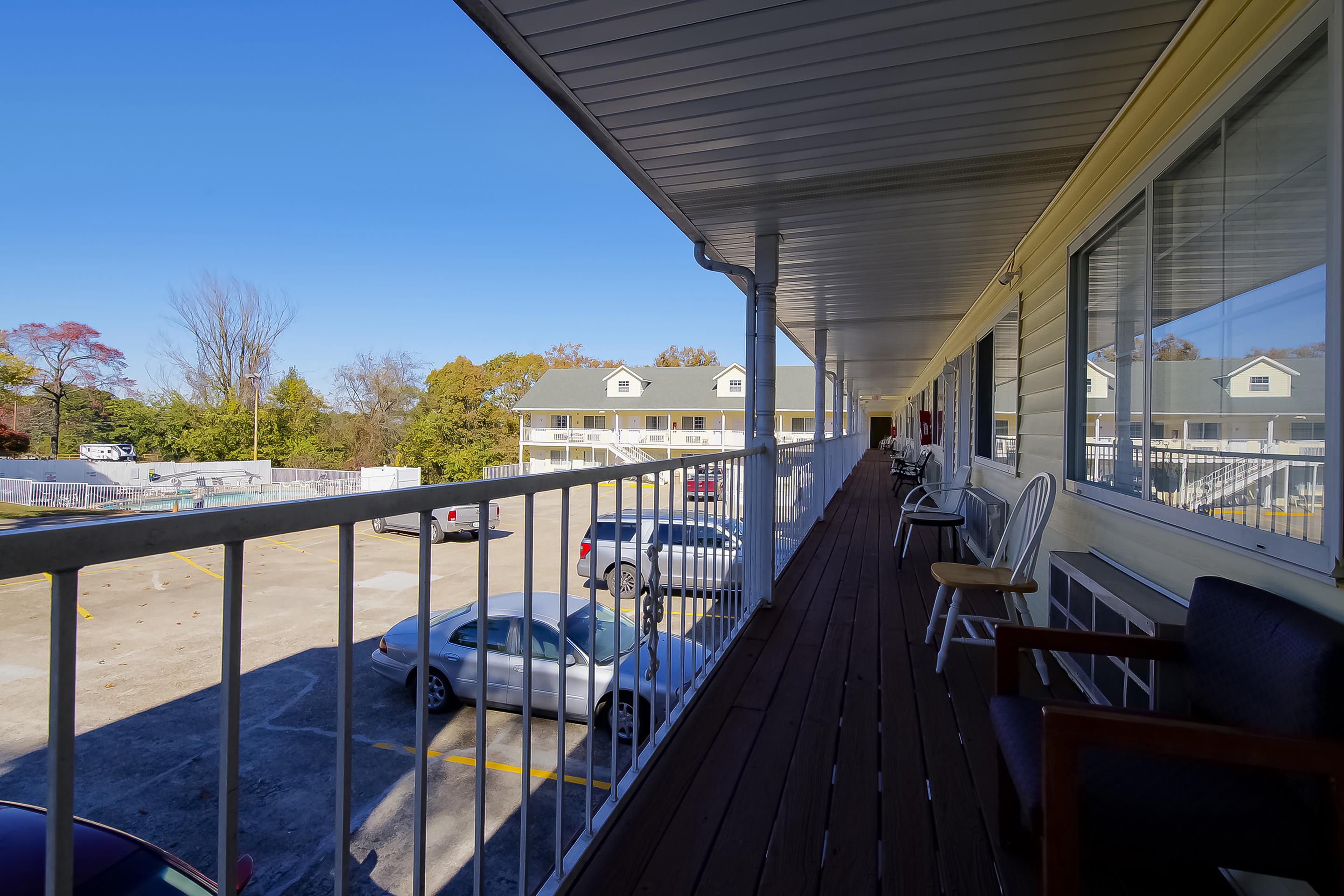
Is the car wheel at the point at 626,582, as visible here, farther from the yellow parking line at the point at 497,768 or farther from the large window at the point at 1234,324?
the large window at the point at 1234,324

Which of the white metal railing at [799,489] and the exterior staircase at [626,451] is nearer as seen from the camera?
the white metal railing at [799,489]

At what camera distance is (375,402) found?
30500 millimetres

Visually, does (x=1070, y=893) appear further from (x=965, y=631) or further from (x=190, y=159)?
(x=190, y=159)

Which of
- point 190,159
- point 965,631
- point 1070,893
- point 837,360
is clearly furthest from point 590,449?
point 190,159

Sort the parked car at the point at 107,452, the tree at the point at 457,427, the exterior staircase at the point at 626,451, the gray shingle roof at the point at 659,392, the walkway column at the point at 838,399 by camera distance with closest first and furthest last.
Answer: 1. the walkway column at the point at 838,399
2. the parked car at the point at 107,452
3. the exterior staircase at the point at 626,451
4. the gray shingle roof at the point at 659,392
5. the tree at the point at 457,427

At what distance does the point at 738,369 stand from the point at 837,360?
49.3 feet

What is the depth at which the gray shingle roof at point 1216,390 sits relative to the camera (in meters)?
1.38

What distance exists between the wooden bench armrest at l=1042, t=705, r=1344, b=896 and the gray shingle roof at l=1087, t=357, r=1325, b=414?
772 millimetres

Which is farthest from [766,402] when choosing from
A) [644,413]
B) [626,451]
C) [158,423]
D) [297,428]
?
[297,428]

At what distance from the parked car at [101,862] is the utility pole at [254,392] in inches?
1106

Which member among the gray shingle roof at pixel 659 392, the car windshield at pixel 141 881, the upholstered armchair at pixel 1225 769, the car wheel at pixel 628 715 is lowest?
the car wheel at pixel 628 715

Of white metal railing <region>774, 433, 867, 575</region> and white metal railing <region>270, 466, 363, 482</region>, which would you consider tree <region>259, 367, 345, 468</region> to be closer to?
white metal railing <region>270, 466, 363, 482</region>

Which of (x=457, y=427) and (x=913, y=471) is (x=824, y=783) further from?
(x=457, y=427)

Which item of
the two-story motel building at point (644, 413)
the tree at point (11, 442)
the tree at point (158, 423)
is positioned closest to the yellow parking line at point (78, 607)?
the two-story motel building at point (644, 413)
